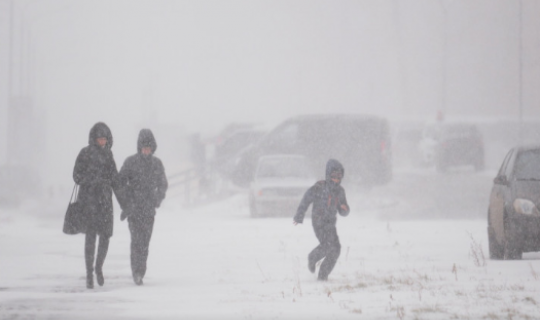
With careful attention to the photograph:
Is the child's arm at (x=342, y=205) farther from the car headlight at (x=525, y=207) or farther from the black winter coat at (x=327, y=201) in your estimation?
the car headlight at (x=525, y=207)

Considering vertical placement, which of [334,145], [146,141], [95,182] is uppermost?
[146,141]

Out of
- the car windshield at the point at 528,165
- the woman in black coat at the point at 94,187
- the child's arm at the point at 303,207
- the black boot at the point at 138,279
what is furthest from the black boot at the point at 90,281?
the car windshield at the point at 528,165

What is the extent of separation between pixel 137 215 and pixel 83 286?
0.95m

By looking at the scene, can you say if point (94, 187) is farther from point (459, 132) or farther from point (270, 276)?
point (459, 132)

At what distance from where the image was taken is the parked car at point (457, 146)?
118 ft

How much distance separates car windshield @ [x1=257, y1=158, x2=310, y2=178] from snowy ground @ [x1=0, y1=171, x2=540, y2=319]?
308 cm

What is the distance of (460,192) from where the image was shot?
105 ft

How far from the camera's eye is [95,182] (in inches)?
416

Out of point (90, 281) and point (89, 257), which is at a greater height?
point (89, 257)

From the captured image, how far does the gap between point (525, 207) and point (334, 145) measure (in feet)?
61.8

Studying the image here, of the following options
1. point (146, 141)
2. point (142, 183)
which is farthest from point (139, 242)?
point (146, 141)

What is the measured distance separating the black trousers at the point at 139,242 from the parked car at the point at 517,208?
188 inches

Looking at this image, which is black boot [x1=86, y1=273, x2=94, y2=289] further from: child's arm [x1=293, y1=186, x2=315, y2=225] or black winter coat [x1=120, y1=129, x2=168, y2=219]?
child's arm [x1=293, y1=186, x2=315, y2=225]

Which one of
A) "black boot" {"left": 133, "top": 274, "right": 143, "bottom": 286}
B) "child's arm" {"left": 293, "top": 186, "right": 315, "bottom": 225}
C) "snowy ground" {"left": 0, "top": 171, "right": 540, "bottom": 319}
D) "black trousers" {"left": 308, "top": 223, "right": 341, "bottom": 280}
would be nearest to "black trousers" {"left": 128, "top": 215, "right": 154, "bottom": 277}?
"black boot" {"left": 133, "top": 274, "right": 143, "bottom": 286}
